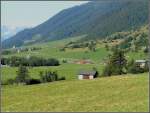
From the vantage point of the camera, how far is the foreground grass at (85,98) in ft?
61.4

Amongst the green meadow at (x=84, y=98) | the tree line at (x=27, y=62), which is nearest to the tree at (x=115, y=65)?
the green meadow at (x=84, y=98)

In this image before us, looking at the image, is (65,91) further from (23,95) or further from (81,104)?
(81,104)

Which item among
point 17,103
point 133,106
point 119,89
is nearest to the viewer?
point 133,106

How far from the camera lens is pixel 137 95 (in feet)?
67.6

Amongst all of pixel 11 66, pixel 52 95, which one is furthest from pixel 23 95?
pixel 11 66

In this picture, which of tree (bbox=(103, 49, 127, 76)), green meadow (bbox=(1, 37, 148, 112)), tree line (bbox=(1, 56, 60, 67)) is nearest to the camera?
green meadow (bbox=(1, 37, 148, 112))

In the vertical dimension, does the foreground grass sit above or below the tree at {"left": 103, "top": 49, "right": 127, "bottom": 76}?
below

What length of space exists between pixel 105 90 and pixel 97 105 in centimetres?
431

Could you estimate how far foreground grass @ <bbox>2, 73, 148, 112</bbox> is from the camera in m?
18.7

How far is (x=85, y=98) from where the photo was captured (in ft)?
69.6

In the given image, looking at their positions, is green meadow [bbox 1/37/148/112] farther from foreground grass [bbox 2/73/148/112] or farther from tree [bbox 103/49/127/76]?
tree [bbox 103/49/127/76]

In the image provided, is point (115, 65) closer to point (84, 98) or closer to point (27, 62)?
point (84, 98)

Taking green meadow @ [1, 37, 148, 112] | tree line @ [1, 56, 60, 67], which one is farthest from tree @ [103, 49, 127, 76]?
tree line @ [1, 56, 60, 67]

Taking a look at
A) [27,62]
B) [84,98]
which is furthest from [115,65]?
[27,62]
